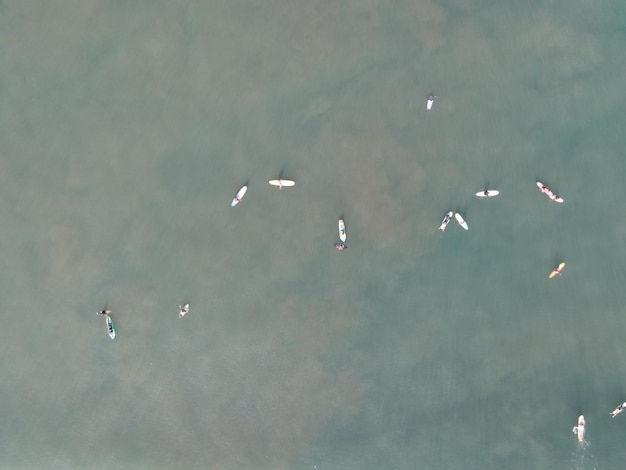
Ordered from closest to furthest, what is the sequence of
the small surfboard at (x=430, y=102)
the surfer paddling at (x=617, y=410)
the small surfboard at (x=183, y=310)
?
the surfer paddling at (x=617, y=410) → the small surfboard at (x=183, y=310) → the small surfboard at (x=430, y=102)

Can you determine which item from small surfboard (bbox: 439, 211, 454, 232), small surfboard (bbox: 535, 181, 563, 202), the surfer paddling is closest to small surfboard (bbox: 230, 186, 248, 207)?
small surfboard (bbox: 439, 211, 454, 232)

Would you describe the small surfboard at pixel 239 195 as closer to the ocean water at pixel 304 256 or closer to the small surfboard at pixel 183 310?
the ocean water at pixel 304 256

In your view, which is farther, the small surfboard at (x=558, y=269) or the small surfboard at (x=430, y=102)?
the small surfboard at (x=430, y=102)

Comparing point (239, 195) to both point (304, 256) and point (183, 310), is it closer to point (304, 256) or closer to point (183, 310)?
point (304, 256)

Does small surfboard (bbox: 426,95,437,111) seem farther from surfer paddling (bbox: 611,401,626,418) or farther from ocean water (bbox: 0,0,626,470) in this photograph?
surfer paddling (bbox: 611,401,626,418)

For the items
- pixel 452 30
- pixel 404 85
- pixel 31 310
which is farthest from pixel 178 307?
pixel 452 30

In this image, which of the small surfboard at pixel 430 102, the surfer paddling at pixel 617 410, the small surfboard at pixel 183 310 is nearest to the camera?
the surfer paddling at pixel 617 410

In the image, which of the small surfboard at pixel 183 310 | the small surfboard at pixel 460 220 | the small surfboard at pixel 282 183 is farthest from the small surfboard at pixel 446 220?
the small surfboard at pixel 183 310

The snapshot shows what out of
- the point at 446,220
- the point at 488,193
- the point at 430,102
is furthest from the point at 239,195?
the point at 488,193

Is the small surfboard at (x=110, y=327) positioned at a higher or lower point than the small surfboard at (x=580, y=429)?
higher
